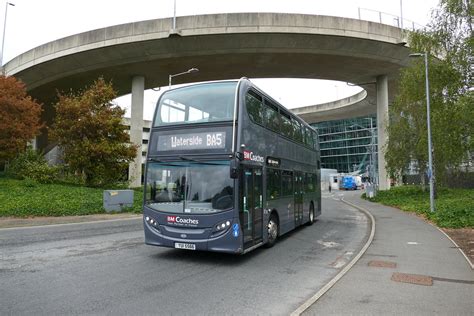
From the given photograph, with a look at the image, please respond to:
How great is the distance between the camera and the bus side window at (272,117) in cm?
1037

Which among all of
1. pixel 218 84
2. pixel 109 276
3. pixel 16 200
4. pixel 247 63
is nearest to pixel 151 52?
pixel 247 63

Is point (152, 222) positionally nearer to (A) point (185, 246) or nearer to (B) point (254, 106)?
(A) point (185, 246)

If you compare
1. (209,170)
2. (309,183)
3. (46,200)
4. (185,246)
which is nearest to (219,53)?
(46,200)

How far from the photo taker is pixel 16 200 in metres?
18.5

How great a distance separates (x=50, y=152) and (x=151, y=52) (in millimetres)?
29742

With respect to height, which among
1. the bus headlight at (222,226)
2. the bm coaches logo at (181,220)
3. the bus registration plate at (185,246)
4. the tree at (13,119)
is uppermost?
the tree at (13,119)

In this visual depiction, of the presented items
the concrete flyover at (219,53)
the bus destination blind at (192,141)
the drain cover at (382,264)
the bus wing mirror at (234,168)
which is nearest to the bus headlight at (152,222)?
the bus destination blind at (192,141)

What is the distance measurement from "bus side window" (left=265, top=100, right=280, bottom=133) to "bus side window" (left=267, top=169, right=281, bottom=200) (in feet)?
4.09

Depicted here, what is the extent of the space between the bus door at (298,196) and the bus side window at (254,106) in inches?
153

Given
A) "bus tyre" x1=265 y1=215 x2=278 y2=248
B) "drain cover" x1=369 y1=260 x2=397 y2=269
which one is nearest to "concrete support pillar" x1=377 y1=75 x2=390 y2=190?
"bus tyre" x1=265 y1=215 x2=278 y2=248

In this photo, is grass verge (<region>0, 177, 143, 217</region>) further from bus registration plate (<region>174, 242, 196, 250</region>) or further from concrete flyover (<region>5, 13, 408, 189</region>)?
bus registration plate (<region>174, 242, 196, 250</region>)

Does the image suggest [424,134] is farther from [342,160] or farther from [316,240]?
[342,160]

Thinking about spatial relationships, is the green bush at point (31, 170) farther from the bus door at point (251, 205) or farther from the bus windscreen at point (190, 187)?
the bus door at point (251, 205)

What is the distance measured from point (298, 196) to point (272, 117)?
4.01m
